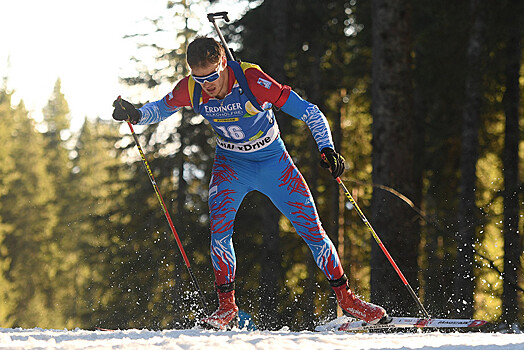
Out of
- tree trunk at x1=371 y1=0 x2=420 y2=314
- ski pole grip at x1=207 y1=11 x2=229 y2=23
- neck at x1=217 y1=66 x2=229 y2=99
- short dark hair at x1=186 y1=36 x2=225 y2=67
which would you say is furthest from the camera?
tree trunk at x1=371 y1=0 x2=420 y2=314

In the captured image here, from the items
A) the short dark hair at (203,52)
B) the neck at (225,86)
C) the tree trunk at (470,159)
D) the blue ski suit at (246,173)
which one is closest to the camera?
the short dark hair at (203,52)

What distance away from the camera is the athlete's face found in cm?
506

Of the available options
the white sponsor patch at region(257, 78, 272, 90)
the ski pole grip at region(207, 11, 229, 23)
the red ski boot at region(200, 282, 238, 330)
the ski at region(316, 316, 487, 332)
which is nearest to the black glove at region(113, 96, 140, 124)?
the ski pole grip at region(207, 11, 229, 23)

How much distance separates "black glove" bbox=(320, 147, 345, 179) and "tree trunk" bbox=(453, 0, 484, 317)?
6428mm

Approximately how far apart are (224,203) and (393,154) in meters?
3.18

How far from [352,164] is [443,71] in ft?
21.6

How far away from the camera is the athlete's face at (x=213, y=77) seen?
506cm

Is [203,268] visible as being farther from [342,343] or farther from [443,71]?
[342,343]

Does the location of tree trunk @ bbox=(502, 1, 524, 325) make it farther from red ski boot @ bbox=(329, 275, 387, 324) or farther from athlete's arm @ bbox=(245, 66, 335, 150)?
athlete's arm @ bbox=(245, 66, 335, 150)

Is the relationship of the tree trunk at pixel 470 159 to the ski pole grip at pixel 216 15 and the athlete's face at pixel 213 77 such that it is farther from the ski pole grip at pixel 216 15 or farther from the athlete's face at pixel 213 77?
the athlete's face at pixel 213 77

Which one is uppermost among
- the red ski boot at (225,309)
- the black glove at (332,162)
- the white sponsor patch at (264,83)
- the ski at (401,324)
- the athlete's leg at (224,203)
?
the white sponsor patch at (264,83)

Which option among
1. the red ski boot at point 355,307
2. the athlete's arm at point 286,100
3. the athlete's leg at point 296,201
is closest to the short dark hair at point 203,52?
the athlete's arm at point 286,100

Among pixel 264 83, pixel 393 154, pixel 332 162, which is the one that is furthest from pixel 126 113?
pixel 393 154

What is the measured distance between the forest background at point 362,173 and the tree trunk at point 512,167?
0.03m
